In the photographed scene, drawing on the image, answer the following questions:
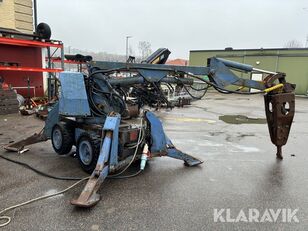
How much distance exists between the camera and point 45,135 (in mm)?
5750

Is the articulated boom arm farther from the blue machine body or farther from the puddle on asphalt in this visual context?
the puddle on asphalt

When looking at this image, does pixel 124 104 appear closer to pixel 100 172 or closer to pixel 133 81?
pixel 133 81

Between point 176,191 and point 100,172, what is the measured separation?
1.19 metres

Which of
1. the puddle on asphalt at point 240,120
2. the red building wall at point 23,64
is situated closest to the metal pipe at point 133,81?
the puddle on asphalt at point 240,120

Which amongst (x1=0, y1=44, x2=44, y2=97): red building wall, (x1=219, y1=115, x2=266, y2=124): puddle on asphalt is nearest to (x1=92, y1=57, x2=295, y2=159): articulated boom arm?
(x1=219, y1=115, x2=266, y2=124): puddle on asphalt

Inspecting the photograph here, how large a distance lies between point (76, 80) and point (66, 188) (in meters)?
1.85

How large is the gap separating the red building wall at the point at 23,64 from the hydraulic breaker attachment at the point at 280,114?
11057 mm

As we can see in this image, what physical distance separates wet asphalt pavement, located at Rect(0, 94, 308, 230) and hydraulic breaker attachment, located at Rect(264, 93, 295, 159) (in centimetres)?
61

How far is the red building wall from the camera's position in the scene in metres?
12.2

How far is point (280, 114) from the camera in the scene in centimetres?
543

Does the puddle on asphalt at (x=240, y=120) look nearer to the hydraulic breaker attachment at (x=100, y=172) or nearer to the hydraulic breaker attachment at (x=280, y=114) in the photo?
the hydraulic breaker attachment at (x=280, y=114)

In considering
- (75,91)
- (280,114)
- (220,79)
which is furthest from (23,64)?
(280,114)

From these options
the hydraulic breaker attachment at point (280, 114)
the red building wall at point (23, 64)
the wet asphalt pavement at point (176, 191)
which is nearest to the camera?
the wet asphalt pavement at point (176, 191)

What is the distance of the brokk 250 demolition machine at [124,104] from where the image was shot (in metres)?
4.70
